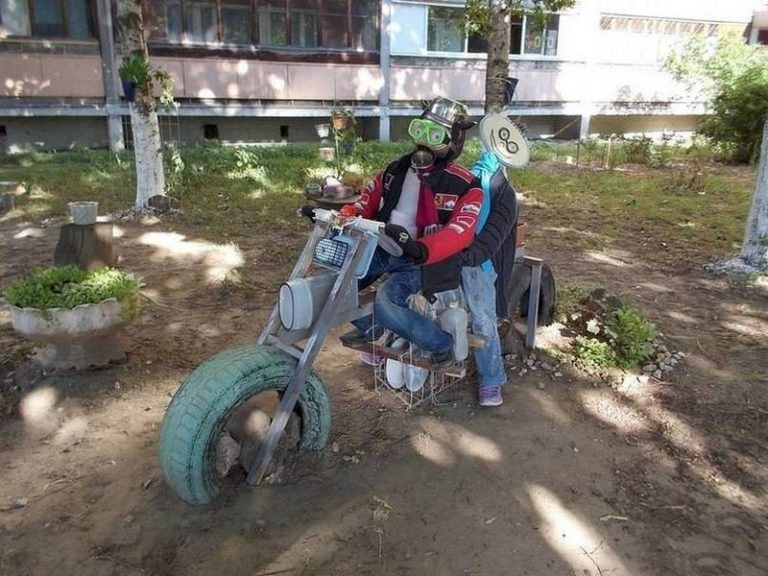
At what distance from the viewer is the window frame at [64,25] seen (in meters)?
12.2

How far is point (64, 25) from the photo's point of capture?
493 inches

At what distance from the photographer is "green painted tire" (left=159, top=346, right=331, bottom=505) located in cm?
242

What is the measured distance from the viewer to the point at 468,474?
293 cm

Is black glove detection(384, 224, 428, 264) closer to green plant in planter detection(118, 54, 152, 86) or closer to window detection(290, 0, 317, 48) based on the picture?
green plant in planter detection(118, 54, 152, 86)

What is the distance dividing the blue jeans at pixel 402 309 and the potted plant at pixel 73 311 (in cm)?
138

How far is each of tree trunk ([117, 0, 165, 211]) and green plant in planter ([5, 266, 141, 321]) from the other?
456 cm

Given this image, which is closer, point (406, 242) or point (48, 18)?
point (406, 242)

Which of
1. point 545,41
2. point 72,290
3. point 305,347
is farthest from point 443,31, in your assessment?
point 305,347

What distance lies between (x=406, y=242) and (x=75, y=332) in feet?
6.41

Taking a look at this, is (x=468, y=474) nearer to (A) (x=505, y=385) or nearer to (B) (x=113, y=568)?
(A) (x=505, y=385)

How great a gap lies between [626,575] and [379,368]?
1832mm

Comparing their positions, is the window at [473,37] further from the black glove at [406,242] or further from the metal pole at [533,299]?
the black glove at [406,242]

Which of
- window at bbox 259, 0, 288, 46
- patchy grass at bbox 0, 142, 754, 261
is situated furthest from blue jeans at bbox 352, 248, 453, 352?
window at bbox 259, 0, 288, 46

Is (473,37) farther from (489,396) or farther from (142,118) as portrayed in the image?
(489,396)
